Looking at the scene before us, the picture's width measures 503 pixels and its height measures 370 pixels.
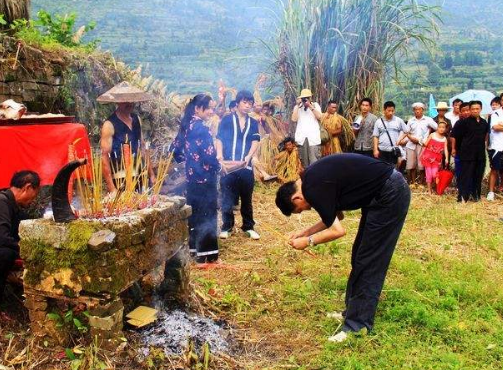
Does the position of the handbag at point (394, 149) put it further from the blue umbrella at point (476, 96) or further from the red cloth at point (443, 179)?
the blue umbrella at point (476, 96)

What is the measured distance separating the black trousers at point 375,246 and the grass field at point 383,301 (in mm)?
204

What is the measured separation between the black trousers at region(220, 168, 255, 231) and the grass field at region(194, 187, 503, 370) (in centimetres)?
25

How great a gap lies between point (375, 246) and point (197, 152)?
7.66ft

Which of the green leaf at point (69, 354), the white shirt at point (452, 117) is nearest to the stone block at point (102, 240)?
the green leaf at point (69, 354)

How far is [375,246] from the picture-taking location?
354 centimetres

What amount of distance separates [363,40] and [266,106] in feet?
7.79

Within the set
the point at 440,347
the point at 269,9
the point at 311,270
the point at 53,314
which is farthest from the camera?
the point at 269,9

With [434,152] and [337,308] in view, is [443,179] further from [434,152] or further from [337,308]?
[337,308]

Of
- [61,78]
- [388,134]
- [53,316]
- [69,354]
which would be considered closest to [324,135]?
[388,134]

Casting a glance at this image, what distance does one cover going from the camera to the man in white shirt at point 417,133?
29.1 ft

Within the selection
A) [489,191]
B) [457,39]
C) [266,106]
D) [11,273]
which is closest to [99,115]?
[266,106]

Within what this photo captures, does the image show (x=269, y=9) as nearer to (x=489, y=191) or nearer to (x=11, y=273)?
(x=489, y=191)

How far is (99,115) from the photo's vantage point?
7703 mm

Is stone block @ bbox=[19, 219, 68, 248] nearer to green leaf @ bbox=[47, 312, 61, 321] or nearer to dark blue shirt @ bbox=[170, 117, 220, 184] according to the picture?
green leaf @ bbox=[47, 312, 61, 321]
